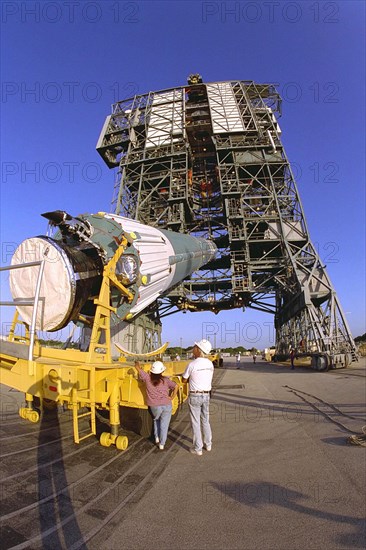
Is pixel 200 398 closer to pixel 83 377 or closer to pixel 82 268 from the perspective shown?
pixel 83 377

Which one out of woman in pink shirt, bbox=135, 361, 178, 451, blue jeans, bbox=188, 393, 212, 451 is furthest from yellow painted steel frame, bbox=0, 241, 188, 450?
blue jeans, bbox=188, 393, 212, 451

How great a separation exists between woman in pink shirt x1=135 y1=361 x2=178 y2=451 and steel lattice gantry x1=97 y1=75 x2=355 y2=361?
607 inches

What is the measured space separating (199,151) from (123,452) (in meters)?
27.0

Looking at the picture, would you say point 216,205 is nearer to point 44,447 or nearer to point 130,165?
point 130,165

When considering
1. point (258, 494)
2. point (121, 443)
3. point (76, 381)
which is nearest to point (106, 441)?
point (121, 443)

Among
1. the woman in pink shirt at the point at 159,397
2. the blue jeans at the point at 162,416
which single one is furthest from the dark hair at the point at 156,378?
the blue jeans at the point at 162,416

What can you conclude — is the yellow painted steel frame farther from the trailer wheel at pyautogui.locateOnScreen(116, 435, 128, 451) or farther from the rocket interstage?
the rocket interstage

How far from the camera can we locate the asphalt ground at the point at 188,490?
2.49 metres

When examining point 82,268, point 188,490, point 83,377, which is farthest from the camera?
point 82,268

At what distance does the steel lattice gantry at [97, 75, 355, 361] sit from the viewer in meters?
21.0

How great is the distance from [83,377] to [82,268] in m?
1.82

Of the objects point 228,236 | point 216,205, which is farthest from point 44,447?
point 216,205

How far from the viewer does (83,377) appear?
4.20 metres

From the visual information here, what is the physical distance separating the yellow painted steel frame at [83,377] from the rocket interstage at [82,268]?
0.36m
